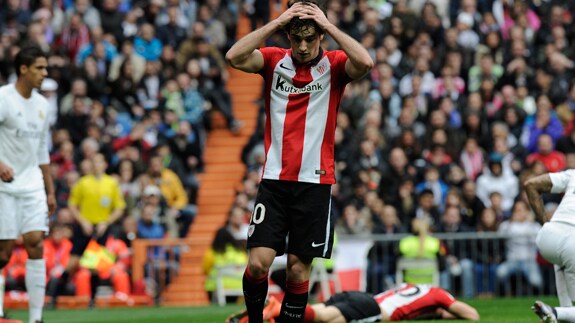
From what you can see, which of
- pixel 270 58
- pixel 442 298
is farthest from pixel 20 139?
pixel 442 298

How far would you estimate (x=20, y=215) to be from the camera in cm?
1300

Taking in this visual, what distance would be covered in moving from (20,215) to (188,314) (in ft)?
13.8

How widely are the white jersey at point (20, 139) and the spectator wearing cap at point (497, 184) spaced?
10.4 meters

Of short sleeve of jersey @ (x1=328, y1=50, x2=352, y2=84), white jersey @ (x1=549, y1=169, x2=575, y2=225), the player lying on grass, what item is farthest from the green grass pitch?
short sleeve of jersey @ (x1=328, y1=50, x2=352, y2=84)

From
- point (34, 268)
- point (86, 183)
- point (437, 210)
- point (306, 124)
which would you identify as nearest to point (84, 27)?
point (86, 183)

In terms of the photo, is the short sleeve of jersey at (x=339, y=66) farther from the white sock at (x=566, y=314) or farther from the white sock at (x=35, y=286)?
the white sock at (x=35, y=286)

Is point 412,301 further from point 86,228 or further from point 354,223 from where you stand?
point 86,228

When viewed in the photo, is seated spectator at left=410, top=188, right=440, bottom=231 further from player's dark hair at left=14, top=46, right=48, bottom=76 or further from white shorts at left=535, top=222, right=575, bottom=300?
player's dark hair at left=14, top=46, right=48, bottom=76

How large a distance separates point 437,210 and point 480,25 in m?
6.08

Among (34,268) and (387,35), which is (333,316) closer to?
(34,268)

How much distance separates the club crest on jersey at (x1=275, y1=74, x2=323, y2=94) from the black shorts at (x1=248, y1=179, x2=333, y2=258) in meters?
0.73

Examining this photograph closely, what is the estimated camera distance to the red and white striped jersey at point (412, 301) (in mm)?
13836

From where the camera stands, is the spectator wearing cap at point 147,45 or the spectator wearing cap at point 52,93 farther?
the spectator wearing cap at point 147,45

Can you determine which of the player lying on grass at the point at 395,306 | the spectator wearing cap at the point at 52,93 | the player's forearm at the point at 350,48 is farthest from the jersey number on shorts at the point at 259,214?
the spectator wearing cap at the point at 52,93
